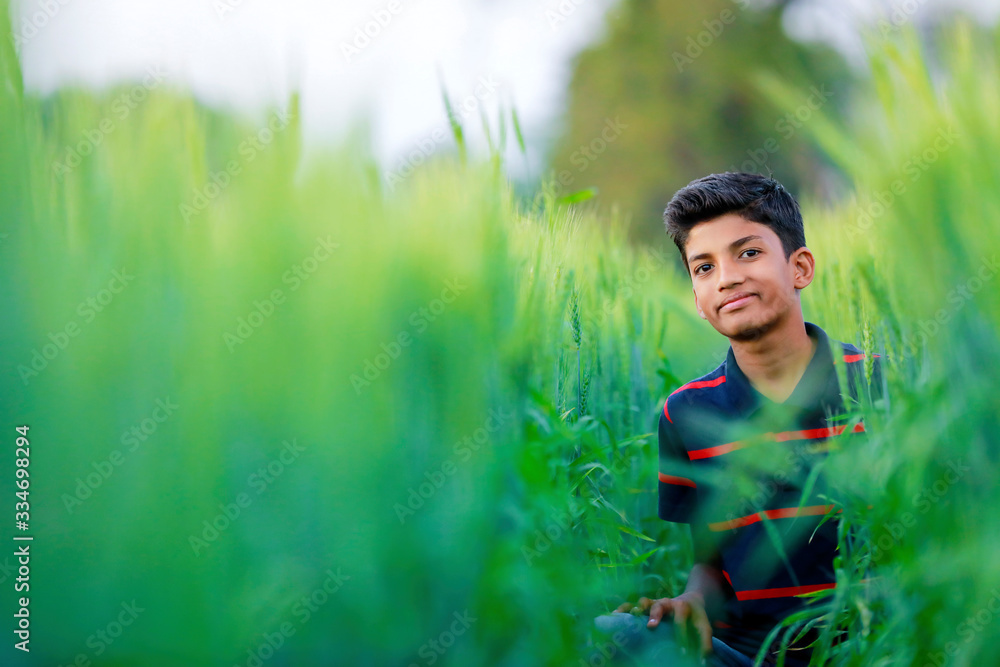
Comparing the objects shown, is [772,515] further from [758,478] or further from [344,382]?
[344,382]

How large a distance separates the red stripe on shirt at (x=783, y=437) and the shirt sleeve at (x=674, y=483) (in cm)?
3

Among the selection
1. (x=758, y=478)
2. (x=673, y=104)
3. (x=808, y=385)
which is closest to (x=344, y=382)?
(x=758, y=478)

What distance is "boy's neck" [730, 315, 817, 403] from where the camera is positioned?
3.79ft

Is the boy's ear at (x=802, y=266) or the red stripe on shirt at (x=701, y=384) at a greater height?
the boy's ear at (x=802, y=266)

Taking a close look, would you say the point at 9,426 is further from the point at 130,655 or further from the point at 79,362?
the point at 130,655

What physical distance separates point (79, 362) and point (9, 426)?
3.0 inches

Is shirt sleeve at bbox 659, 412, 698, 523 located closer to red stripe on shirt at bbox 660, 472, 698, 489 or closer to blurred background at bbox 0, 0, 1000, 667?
red stripe on shirt at bbox 660, 472, 698, 489

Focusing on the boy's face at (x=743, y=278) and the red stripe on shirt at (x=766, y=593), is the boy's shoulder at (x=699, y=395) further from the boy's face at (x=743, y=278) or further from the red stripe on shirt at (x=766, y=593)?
the red stripe on shirt at (x=766, y=593)

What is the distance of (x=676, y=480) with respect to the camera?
1226 mm

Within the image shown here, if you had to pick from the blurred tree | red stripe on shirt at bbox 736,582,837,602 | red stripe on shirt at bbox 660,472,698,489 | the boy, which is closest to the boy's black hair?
the boy

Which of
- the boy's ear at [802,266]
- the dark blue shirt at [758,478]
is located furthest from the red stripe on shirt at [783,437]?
the boy's ear at [802,266]

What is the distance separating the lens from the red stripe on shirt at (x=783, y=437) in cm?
87

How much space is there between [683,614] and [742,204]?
23.9 inches

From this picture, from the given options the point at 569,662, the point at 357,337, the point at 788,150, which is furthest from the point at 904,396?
the point at 788,150
